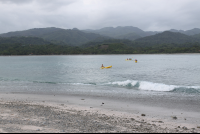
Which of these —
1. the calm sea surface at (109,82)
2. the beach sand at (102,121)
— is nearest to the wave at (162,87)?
the calm sea surface at (109,82)

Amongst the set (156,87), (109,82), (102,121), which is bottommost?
(109,82)

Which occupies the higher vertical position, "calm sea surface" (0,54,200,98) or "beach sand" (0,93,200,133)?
"beach sand" (0,93,200,133)

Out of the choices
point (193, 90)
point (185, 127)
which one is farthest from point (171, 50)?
point (185, 127)

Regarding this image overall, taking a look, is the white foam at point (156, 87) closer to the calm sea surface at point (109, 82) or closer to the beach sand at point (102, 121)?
the calm sea surface at point (109, 82)

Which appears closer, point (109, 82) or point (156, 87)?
point (156, 87)

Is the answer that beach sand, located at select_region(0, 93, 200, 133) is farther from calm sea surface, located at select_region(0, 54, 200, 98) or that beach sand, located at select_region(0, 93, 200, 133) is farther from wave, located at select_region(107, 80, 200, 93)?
wave, located at select_region(107, 80, 200, 93)

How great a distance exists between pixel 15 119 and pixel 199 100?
49.9 ft

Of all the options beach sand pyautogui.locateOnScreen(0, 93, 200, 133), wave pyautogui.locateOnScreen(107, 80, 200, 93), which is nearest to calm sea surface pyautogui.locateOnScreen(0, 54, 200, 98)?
wave pyautogui.locateOnScreen(107, 80, 200, 93)

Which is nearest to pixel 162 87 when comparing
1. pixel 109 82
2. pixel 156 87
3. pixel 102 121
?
pixel 156 87

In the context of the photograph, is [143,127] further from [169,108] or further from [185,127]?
[169,108]

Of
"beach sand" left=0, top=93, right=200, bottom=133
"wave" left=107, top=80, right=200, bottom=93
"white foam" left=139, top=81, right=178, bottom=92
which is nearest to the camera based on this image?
"beach sand" left=0, top=93, right=200, bottom=133

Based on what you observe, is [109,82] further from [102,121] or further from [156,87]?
[102,121]

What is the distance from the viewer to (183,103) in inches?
570

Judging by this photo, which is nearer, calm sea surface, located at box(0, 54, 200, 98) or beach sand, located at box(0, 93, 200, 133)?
beach sand, located at box(0, 93, 200, 133)
